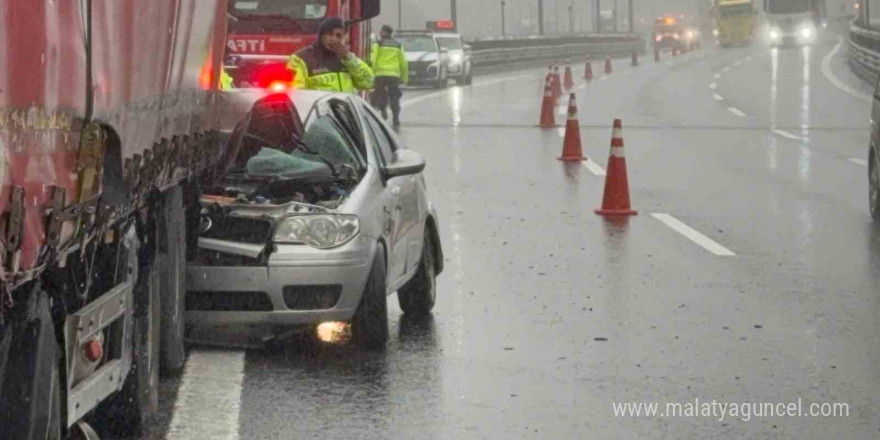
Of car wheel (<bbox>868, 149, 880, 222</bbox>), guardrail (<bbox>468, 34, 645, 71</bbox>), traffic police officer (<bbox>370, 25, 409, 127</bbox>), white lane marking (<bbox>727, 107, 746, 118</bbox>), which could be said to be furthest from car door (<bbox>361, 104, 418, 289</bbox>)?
guardrail (<bbox>468, 34, 645, 71</bbox>)

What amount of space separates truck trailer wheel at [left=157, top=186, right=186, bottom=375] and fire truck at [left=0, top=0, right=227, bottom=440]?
1cm

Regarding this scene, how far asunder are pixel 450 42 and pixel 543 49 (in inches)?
874

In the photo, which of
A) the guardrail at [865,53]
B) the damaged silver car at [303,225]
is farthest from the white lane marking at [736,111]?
the damaged silver car at [303,225]

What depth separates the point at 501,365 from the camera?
8773 millimetres

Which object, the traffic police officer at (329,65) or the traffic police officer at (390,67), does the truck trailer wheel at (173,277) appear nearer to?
the traffic police officer at (329,65)

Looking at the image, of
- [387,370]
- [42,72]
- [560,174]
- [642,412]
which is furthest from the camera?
[560,174]

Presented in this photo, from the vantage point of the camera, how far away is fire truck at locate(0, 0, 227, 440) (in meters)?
4.47

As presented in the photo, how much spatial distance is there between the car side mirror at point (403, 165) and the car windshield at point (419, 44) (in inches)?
1561

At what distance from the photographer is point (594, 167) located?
21922 millimetres

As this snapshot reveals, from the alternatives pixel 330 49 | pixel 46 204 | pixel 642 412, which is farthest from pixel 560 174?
pixel 46 204

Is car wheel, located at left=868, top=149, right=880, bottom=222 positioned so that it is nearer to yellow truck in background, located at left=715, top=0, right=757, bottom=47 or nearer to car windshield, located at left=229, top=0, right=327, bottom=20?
car windshield, located at left=229, top=0, right=327, bottom=20

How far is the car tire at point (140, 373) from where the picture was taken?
22.8 feet

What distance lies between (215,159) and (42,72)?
15.4 feet

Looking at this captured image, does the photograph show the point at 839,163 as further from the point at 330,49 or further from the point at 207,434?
the point at 207,434
